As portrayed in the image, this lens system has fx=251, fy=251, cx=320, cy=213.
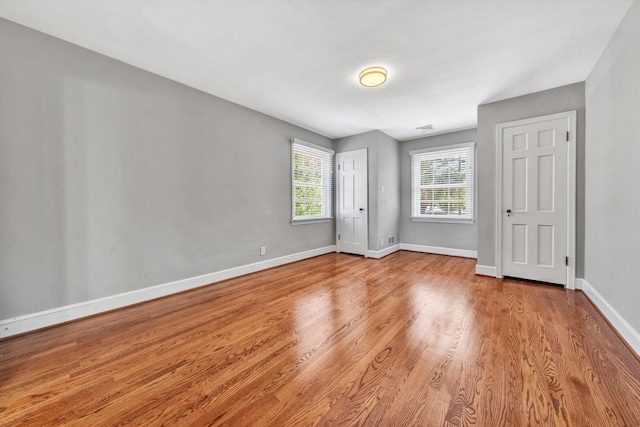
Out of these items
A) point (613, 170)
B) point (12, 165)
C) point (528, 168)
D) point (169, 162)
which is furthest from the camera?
point (528, 168)

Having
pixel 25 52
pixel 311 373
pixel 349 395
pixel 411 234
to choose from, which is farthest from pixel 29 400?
pixel 411 234

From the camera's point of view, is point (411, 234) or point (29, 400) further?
point (411, 234)

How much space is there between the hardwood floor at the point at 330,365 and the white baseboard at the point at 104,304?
99 mm

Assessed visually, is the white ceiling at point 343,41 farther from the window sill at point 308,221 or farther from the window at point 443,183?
the window sill at point 308,221

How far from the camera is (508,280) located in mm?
3375

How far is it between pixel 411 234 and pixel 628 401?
4306mm

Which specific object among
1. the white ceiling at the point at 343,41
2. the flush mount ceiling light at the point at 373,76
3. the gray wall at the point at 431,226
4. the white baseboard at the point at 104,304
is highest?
the white ceiling at the point at 343,41

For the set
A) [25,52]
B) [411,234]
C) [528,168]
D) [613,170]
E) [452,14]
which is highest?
[452,14]

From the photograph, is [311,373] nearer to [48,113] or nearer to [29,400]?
[29,400]

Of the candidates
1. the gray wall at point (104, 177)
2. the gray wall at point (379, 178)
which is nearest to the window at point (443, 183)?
the gray wall at point (379, 178)

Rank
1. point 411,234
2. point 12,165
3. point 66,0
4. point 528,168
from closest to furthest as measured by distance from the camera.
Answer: point 66,0
point 12,165
point 528,168
point 411,234

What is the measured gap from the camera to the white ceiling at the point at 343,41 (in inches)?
73.8

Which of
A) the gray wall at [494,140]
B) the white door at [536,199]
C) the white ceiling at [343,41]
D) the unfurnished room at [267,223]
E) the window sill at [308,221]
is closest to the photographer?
the unfurnished room at [267,223]

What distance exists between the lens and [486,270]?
3584 millimetres
